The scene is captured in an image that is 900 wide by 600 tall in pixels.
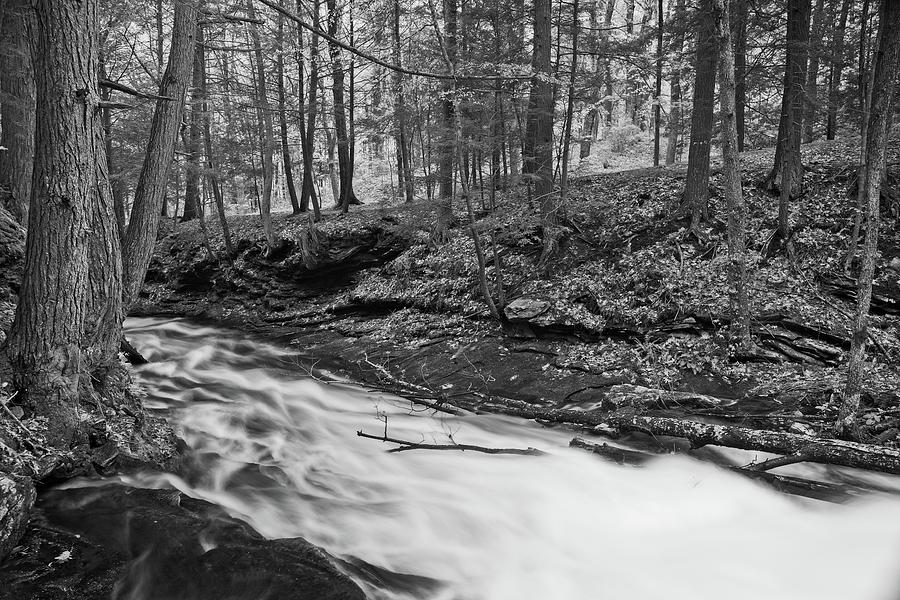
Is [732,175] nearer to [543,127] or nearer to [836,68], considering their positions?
[543,127]

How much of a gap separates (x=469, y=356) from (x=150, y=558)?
20.3 feet

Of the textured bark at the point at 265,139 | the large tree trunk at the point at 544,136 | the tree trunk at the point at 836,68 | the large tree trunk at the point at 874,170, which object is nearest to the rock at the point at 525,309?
the large tree trunk at the point at 544,136

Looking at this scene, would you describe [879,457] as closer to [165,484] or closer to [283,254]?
[165,484]

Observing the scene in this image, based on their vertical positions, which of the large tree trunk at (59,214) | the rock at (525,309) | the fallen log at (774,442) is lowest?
the fallen log at (774,442)

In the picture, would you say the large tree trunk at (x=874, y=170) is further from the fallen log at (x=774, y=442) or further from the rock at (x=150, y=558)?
the rock at (x=150, y=558)

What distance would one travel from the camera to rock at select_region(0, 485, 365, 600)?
3451 millimetres

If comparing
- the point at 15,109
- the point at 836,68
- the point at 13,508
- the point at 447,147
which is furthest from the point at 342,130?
the point at 13,508

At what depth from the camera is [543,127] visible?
10977 mm

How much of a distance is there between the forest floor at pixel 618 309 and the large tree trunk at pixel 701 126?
44 cm

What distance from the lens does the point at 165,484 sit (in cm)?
520

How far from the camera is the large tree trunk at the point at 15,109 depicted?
927cm

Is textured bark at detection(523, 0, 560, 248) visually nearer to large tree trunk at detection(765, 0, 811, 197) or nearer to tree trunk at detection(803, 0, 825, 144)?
large tree trunk at detection(765, 0, 811, 197)

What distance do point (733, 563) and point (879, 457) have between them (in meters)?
1.61

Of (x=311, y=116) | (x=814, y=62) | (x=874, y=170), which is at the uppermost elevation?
(x=814, y=62)
